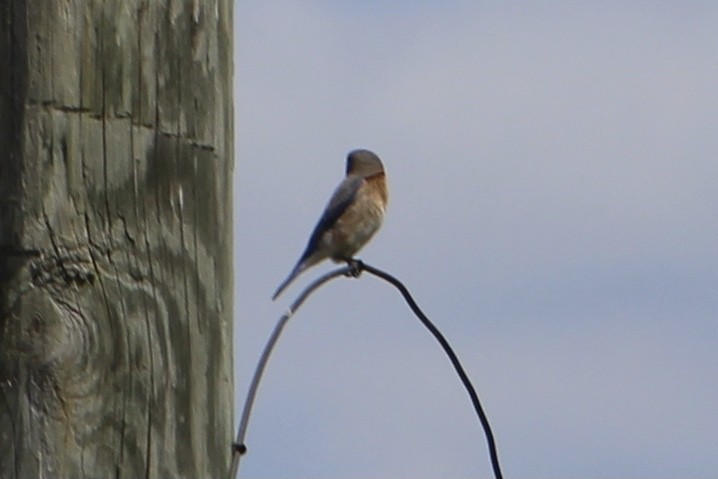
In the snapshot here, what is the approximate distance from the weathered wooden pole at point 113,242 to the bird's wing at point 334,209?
6065 mm

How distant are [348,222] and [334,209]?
0.46ft

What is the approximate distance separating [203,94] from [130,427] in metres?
0.52

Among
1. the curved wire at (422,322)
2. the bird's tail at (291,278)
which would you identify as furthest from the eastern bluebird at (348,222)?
the curved wire at (422,322)

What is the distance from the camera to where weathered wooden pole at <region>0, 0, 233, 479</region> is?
2010 millimetres

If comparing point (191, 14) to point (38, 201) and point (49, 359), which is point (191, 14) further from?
point (49, 359)

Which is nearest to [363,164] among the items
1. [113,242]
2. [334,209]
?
[334,209]

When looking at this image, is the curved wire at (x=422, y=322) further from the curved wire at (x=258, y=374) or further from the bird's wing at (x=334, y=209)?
the bird's wing at (x=334, y=209)

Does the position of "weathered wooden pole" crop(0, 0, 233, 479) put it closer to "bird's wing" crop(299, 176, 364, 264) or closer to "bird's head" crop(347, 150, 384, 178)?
"bird's wing" crop(299, 176, 364, 264)

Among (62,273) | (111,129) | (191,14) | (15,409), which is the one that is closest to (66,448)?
(15,409)

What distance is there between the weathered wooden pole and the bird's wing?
606 centimetres

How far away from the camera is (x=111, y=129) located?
207 cm

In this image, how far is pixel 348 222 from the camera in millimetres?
8211

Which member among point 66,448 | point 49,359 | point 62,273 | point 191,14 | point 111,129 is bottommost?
point 66,448

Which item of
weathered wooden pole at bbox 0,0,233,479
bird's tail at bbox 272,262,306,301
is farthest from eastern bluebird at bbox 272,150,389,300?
weathered wooden pole at bbox 0,0,233,479
